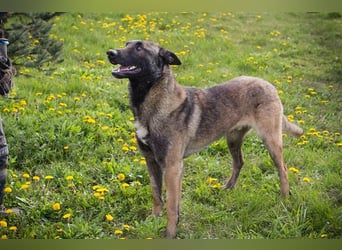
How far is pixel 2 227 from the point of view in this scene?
119 inches

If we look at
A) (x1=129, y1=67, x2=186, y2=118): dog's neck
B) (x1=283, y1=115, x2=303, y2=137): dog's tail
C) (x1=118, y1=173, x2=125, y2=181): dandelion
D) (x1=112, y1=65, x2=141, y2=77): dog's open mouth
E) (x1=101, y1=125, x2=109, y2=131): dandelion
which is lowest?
(x1=118, y1=173, x2=125, y2=181): dandelion

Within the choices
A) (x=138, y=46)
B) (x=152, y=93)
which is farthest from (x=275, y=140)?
(x=138, y=46)

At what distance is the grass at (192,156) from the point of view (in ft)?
10.8

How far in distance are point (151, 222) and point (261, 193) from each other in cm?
94

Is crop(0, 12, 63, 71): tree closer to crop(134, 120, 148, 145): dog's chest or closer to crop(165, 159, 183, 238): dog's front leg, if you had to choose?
crop(134, 120, 148, 145): dog's chest

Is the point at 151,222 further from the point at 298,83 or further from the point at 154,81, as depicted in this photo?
the point at 298,83

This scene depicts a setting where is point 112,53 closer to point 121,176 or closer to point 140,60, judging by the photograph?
point 140,60

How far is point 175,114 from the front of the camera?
3316mm

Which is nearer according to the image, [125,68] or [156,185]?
[125,68]

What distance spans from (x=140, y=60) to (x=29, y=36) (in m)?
1.09

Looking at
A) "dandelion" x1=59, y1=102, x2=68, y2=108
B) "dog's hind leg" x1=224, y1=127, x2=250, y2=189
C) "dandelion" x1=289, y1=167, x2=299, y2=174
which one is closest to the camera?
A: "dandelion" x1=289, y1=167, x2=299, y2=174

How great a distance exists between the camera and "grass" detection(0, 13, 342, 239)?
3.29 meters

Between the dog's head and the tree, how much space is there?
0.87 meters

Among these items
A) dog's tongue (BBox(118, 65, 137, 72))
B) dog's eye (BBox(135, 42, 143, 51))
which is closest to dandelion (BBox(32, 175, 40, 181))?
dog's tongue (BBox(118, 65, 137, 72))
